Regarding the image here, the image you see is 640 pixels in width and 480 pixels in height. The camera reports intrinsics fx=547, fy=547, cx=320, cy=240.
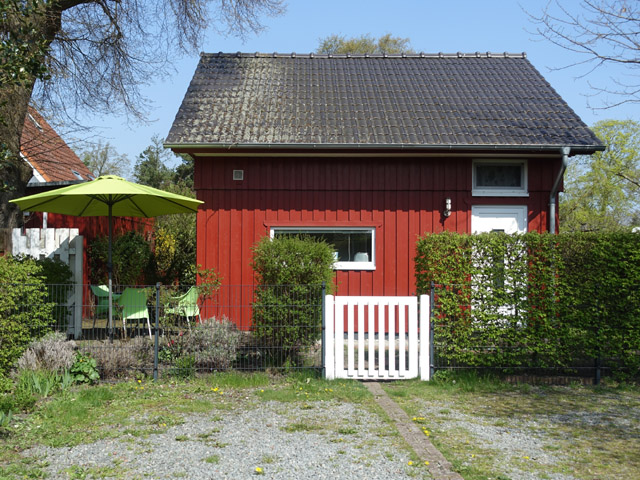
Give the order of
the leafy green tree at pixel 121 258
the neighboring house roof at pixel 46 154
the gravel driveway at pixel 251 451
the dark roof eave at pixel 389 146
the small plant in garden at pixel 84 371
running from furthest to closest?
the leafy green tree at pixel 121 258 → the neighboring house roof at pixel 46 154 → the dark roof eave at pixel 389 146 → the small plant in garden at pixel 84 371 → the gravel driveway at pixel 251 451

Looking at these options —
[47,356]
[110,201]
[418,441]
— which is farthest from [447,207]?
[47,356]

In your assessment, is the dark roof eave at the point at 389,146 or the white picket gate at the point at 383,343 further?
the dark roof eave at the point at 389,146

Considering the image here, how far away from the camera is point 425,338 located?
290 inches

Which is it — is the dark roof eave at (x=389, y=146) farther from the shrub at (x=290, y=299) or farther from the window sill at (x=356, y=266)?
the shrub at (x=290, y=299)

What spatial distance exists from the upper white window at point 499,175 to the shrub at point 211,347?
19.6ft

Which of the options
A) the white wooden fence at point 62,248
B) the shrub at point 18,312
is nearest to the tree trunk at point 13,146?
the white wooden fence at point 62,248

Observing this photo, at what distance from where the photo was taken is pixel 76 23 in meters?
11.9

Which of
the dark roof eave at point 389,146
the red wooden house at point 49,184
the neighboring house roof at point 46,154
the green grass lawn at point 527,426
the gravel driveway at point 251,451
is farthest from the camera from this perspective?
the red wooden house at point 49,184

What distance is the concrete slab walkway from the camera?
14.1 ft

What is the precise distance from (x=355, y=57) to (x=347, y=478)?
12.0 m

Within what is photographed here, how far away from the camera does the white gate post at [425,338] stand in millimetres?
7340

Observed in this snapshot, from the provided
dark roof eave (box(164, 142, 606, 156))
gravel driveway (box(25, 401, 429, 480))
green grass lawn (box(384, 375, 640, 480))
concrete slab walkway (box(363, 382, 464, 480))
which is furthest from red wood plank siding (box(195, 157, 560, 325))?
gravel driveway (box(25, 401, 429, 480))

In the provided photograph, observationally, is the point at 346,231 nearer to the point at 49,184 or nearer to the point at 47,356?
the point at 47,356

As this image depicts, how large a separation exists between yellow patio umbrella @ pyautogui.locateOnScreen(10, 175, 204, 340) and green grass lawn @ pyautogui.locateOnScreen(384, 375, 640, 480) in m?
4.50
